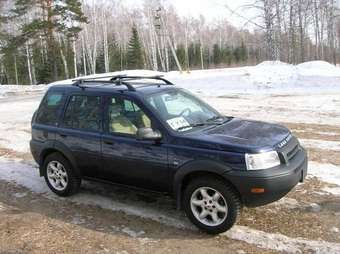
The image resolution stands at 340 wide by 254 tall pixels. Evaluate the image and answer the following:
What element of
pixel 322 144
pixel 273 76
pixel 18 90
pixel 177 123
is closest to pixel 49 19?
pixel 18 90

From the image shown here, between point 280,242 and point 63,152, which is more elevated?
point 63,152

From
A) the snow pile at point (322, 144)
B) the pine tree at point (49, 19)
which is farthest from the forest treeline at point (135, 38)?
the snow pile at point (322, 144)

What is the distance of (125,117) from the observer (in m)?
5.59

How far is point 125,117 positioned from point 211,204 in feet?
5.29

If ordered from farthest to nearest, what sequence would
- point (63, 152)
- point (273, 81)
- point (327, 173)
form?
point (273, 81)
point (327, 173)
point (63, 152)

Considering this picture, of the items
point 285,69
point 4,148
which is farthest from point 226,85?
point 4,148

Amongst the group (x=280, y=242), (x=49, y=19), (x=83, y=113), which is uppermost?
(x=49, y=19)

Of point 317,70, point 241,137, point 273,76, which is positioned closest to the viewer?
point 241,137

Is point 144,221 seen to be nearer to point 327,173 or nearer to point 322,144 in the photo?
point 327,173

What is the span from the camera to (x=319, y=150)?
8305mm

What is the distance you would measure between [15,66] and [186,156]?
169 feet

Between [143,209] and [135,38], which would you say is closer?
[143,209]

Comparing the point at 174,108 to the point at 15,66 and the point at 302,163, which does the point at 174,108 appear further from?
the point at 15,66

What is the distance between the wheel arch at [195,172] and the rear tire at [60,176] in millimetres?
1815
